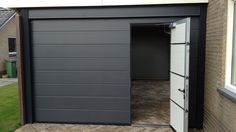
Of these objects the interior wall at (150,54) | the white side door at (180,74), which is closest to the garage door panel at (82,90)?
the white side door at (180,74)

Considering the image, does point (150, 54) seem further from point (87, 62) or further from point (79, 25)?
point (79, 25)

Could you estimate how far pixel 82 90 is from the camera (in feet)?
23.1

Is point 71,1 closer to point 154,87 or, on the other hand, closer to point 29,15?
point 29,15

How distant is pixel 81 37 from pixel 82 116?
1.85m

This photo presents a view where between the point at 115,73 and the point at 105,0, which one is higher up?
the point at 105,0

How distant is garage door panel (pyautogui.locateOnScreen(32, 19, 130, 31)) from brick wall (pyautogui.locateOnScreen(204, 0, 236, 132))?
6.08 feet

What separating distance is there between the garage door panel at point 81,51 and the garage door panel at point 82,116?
132cm

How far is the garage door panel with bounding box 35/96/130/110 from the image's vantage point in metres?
6.96

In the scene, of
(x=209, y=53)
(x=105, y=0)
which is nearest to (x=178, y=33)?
(x=209, y=53)

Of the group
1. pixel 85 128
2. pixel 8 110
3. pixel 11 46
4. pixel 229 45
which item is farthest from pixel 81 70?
pixel 11 46

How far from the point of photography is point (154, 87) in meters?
12.4

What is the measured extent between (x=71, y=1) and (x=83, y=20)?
0.52 metres

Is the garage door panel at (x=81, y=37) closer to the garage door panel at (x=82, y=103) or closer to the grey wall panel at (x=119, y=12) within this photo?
the grey wall panel at (x=119, y=12)

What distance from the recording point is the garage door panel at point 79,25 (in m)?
6.80
